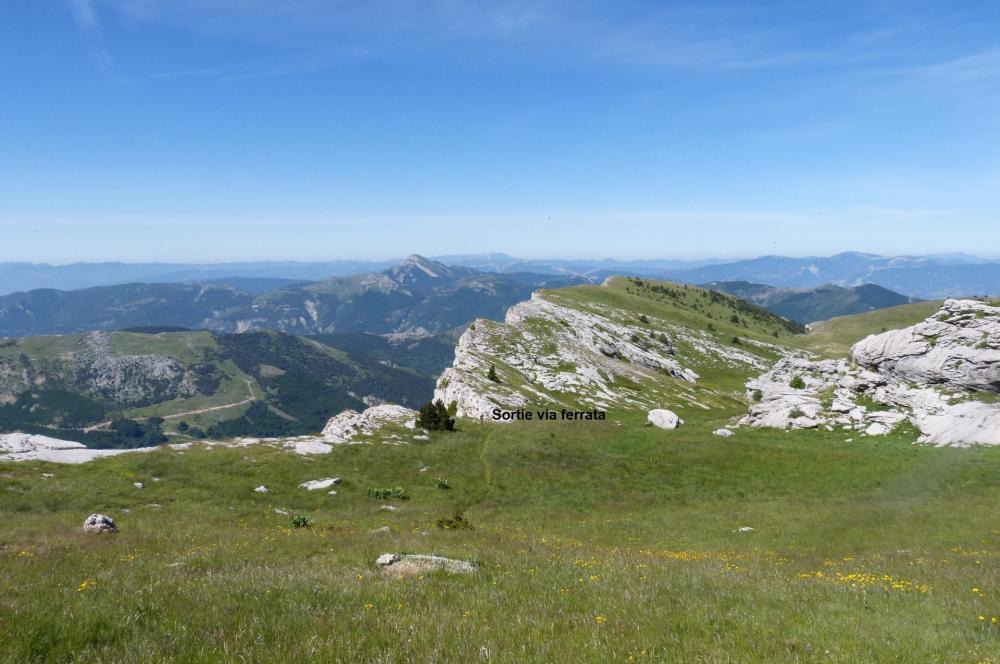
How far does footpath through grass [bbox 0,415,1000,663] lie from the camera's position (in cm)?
805

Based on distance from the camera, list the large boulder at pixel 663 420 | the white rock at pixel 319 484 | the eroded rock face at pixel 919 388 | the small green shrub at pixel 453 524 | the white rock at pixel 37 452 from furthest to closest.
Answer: the large boulder at pixel 663 420 → the eroded rock face at pixel 919 388 → the white rock at pixel 319 484 → the white rock at pixel 37 452 → the small green shrub at pixel 453 524

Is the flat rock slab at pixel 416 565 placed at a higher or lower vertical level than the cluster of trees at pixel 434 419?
higher

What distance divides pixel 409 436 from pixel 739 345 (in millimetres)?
138606

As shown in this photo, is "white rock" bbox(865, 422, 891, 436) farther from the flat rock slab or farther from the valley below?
the flat rock slab

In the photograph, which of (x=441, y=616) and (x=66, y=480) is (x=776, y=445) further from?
(x=66, y=480)

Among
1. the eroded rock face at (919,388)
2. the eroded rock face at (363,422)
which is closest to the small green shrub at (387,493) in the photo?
the eroded rock face at (363,422)

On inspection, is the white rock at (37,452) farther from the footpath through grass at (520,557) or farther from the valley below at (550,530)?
the footpath through grass at (520,557)

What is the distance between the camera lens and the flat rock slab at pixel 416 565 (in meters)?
13.5

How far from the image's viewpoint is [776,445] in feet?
171

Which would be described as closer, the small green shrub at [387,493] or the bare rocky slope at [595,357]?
the small green shrub at [387,493]

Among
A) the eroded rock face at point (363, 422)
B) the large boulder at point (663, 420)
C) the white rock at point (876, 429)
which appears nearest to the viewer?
the eroded rock face at point (363, 422)

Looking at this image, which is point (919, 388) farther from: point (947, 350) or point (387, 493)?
point (387, 493)

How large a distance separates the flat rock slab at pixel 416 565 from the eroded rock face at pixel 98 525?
1580 centimetres

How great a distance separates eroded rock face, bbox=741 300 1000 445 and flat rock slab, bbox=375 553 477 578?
2215 inches
